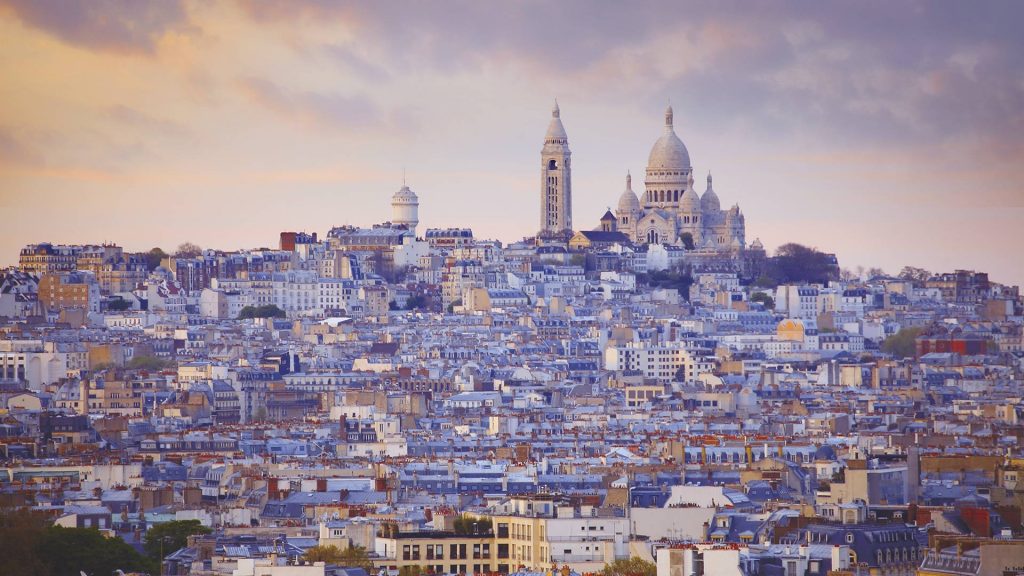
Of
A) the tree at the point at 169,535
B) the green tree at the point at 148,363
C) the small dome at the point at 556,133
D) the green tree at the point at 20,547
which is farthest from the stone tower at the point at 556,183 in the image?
the green tree at the point at 20,547

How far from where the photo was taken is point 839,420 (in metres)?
73.9

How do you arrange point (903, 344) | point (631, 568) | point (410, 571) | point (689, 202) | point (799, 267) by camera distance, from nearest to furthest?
point (631, 568), point (410, 571), point (903, 344), point (799, 267), point (689, 202)

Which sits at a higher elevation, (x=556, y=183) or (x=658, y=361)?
(x=556, y=183)

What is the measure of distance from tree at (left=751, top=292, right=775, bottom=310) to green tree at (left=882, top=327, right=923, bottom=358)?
34.8 ft

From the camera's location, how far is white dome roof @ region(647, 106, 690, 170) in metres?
138

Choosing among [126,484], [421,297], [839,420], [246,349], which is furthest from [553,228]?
[126,484]

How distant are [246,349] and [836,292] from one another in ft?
98.5

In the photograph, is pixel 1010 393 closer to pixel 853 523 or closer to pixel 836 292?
pixel 836 292

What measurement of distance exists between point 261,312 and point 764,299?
18821mm

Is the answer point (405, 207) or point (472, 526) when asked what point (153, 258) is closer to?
point (405, 207)

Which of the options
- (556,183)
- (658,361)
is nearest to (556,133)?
(556,183)

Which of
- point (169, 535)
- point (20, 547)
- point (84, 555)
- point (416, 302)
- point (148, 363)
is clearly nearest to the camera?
point (20, 547)

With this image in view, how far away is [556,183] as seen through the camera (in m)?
134

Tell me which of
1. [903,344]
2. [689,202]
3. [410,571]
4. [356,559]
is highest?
[689,202]
